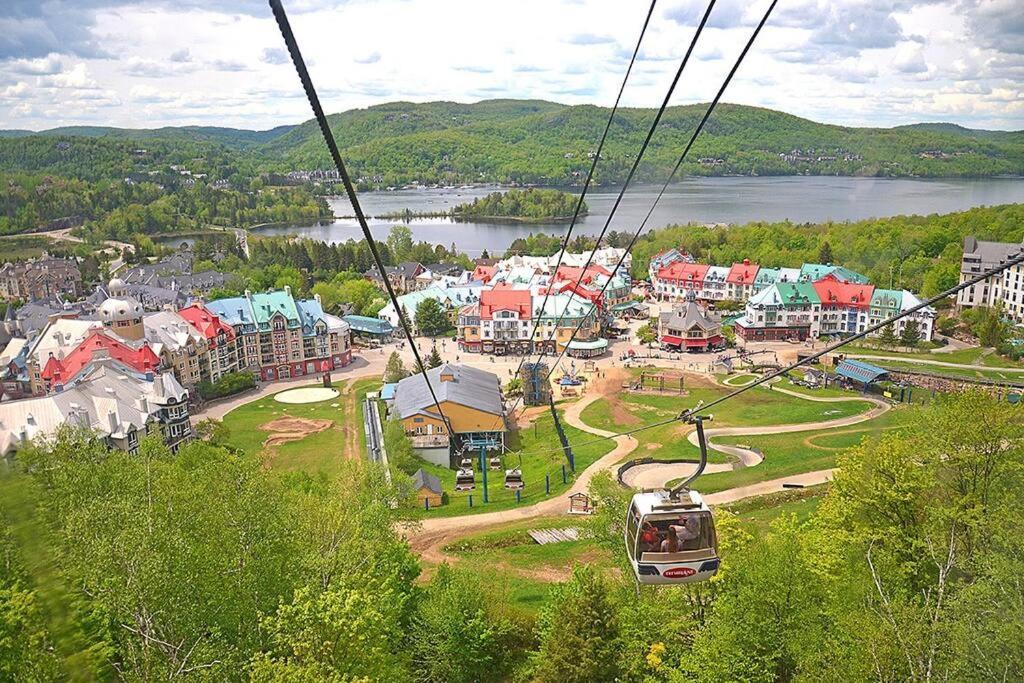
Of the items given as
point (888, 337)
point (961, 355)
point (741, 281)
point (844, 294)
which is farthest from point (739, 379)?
point (741, 281)

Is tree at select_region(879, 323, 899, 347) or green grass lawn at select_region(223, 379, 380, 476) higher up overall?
tree at select_region(879, 323, 899, 347)

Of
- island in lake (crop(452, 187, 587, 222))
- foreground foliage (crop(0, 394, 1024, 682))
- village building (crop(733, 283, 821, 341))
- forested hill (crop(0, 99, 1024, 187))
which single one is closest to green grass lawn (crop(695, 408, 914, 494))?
foreground foliage (crop(0, 394, 1024, 682))

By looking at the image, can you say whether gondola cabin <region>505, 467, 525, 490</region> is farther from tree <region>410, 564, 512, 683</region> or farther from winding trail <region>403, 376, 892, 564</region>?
tree <region>410, 564, 512, 683</region>

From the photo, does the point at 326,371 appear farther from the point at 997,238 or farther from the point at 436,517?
the point at 997,238

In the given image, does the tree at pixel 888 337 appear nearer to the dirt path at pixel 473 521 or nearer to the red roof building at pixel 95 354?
the dirt path at pixel 473 521

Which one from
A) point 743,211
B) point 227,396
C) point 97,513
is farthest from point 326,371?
point 743,211

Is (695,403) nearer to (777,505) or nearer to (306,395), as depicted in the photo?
(777,505)
